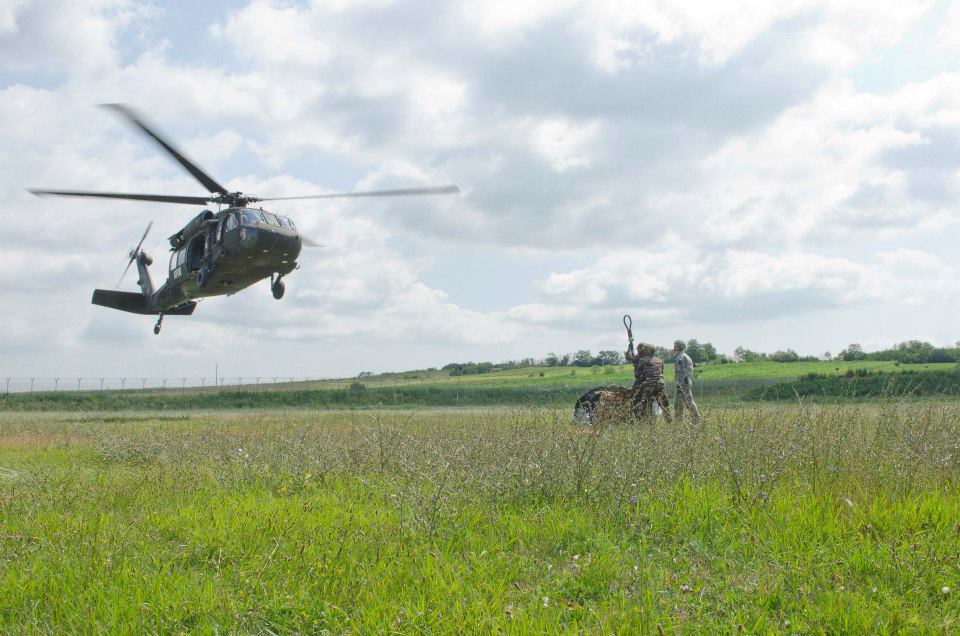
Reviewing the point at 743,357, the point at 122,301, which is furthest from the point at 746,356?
the point at 122,301

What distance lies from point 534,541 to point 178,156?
1643 cm

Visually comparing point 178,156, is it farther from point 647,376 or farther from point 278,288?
point 647,376

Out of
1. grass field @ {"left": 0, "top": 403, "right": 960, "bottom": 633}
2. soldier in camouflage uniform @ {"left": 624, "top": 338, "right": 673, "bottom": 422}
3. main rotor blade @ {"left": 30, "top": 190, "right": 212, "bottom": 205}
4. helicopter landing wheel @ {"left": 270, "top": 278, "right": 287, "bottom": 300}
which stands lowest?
grass field @ {"left": 0, "top": 403, "right": 960, "bottom": 633}

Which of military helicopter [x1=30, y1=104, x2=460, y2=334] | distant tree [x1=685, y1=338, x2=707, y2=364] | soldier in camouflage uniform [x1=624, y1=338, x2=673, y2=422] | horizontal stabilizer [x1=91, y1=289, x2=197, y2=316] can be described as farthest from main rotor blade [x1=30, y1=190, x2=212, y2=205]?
distant tree [x1=685, y1=338, x2=707, y2=364]

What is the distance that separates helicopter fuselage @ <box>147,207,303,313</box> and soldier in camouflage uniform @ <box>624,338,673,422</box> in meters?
9.25

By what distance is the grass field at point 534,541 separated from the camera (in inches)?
130

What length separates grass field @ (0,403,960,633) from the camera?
3297 millimetres

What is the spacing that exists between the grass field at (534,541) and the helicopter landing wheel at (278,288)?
38.4 feet

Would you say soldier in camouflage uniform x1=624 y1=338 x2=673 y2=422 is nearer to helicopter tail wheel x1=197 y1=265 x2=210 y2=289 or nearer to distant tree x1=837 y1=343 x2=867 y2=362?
helicopter tail wheel x1=197 y1=265 x2=210 y2=289

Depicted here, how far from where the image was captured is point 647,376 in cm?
1241

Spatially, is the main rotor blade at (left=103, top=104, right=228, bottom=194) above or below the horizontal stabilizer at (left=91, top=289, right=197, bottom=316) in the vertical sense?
above

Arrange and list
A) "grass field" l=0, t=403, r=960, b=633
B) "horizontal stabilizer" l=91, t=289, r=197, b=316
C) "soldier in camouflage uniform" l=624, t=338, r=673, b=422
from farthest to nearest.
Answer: "horizontal stabilizer" l=91, t=289, r=197, b=316 < "soldier in camouflage uniform" l=624, t=338, r=673, b=422 < "grass field" l=0, t=403, r=960, b=633

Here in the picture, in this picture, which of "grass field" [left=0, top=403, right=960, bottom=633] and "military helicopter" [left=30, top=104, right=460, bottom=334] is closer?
"grass field" [left=0, top=403, right=960, bottom=633]

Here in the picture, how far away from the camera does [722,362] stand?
7325 centimetres
